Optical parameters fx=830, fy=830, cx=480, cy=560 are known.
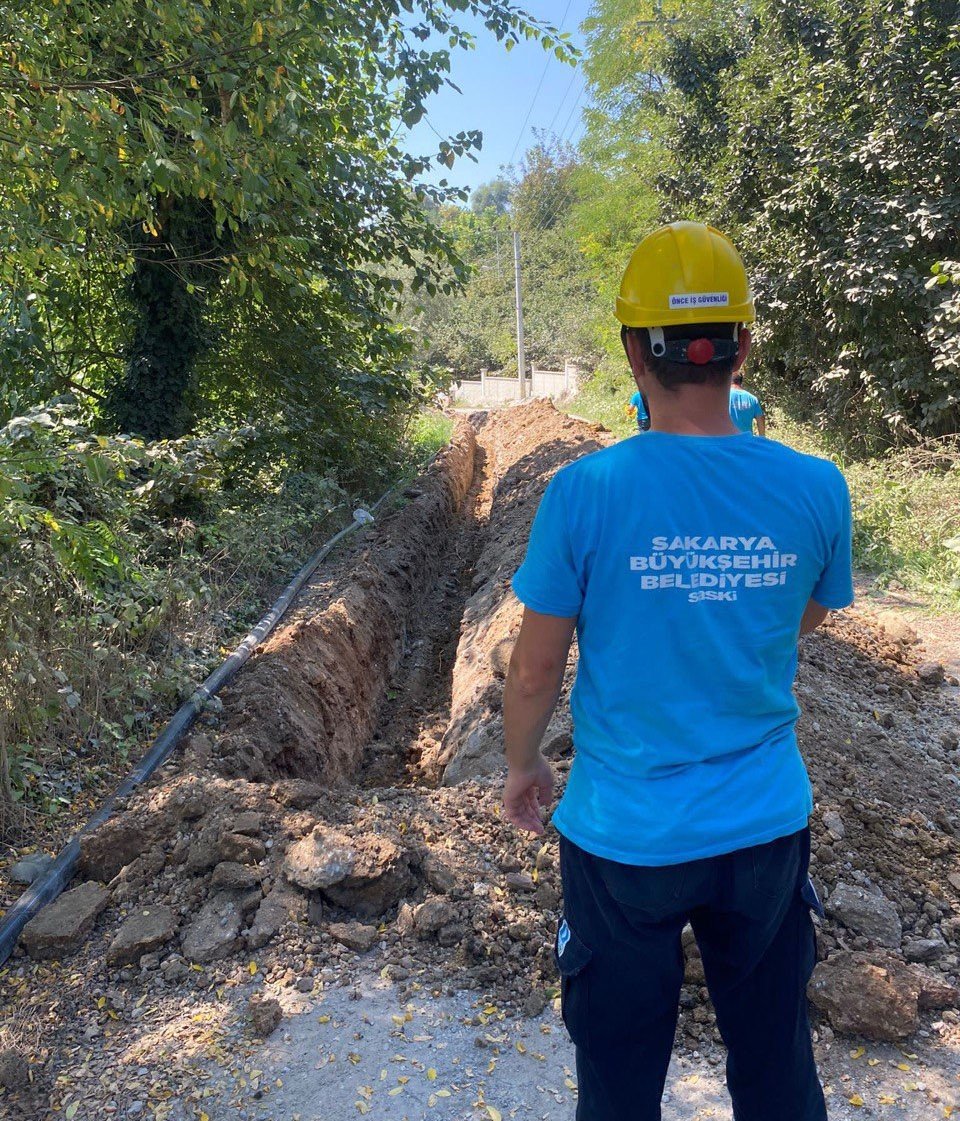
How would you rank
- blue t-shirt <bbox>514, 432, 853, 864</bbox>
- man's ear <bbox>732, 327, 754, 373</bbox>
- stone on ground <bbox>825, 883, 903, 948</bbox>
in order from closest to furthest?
blue t-shirt <bbox>514, 432, 853, 864</bbox> → man's ear <bbox>732, 327, 754, 373</bbox> → stone on ground <bbox>825, 883, 903, 948</bbox>

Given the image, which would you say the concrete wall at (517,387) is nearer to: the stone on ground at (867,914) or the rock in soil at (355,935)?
the rock in soil at (355,935)

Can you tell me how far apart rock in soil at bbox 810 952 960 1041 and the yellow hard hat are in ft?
7.07

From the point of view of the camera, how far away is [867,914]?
2.93 meters

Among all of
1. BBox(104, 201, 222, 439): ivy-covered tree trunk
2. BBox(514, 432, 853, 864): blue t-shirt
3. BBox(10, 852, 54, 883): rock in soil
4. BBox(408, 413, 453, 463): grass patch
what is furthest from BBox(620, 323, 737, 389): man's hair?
BBox(408, 413, 453, 463): grass patch

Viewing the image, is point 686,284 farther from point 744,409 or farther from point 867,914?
point 744,409

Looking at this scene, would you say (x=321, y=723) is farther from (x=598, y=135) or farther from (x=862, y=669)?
(x=598, y=135)

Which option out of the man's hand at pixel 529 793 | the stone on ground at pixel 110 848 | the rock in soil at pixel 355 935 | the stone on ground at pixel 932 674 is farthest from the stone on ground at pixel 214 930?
the stone on ground at pixel 932 674

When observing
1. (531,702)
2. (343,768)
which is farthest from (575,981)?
(343,768)

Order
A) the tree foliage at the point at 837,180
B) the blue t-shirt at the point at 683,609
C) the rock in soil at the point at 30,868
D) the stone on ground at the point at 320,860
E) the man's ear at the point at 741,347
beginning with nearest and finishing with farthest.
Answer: the blue t-shirt at the point at 683,609
the man's ear at the point at 741,347
the stone on ground at the point at 320,860
the rock in soil at the point at 30,868
the tree foliage at the point at 837,180

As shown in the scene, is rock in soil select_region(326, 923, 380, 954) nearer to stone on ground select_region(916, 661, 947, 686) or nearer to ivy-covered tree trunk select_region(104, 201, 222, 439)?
stone on ground select_region(916, 661, 947, 686)

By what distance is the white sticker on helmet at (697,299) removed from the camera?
4.85ft

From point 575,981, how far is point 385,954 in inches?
66.2

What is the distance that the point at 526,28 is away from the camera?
521 centimetres

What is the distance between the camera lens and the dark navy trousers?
4.92ft
